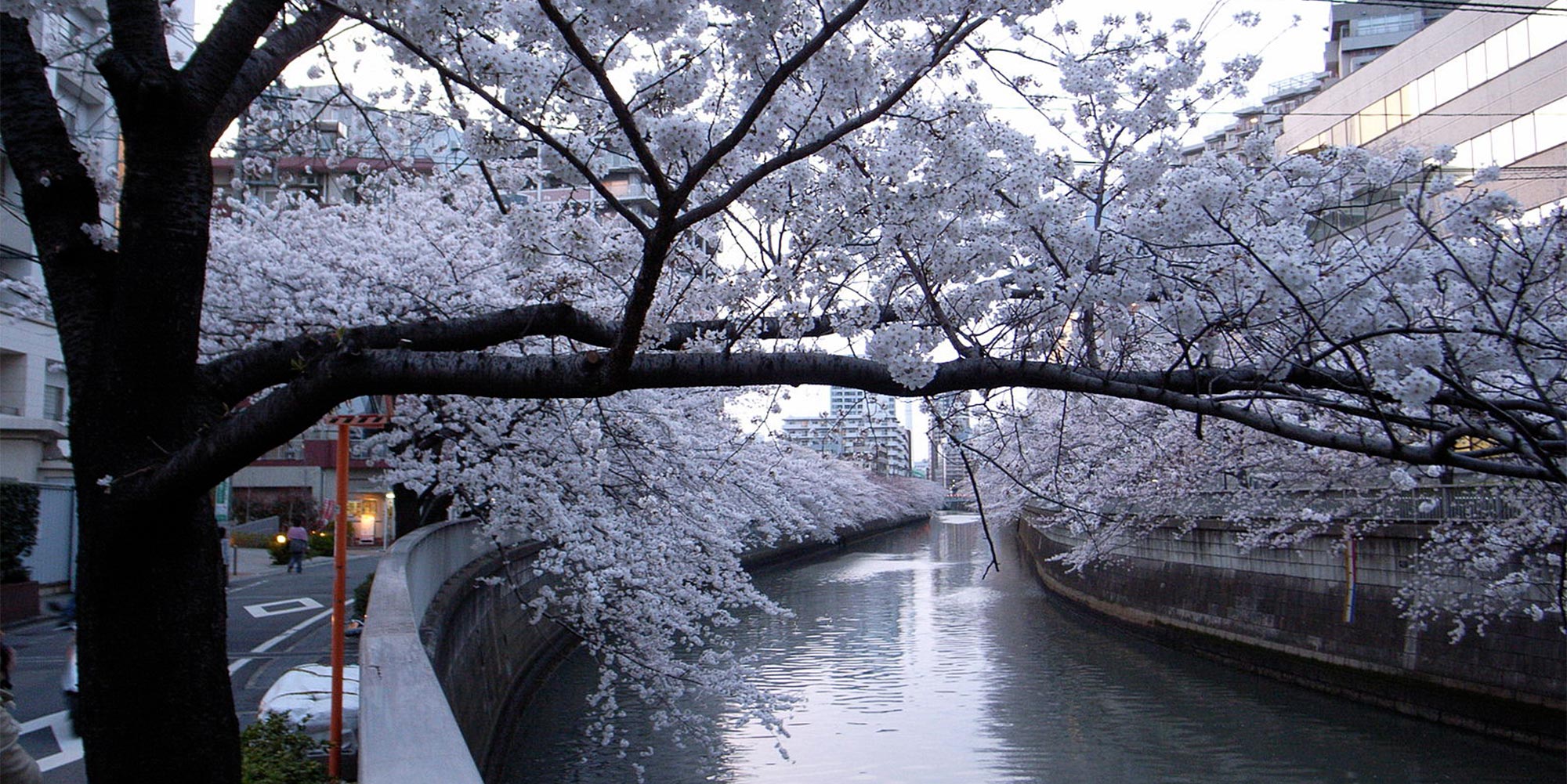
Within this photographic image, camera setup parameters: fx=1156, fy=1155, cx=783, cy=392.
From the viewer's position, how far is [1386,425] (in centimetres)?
421

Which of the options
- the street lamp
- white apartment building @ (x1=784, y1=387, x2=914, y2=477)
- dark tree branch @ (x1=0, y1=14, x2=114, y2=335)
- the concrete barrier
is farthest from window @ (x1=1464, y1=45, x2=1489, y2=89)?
dark tree branch @ (x1=0, y1=14, x2=114, y2=335)

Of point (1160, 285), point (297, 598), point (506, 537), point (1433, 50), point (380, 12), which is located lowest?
point (297, 598)

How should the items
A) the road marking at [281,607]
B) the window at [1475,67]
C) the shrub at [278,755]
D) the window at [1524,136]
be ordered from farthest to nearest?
the window at [1475,67] < the window at [1524,136] < the road marking at [281,607] < the shrub at [278,755]

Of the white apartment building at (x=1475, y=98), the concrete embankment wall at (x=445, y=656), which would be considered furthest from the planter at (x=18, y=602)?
the white apartment building at (x=1475, y=98)

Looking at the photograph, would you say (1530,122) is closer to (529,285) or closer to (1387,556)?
(1387,556)

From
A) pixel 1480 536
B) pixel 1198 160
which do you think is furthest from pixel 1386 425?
pixel 1480 536

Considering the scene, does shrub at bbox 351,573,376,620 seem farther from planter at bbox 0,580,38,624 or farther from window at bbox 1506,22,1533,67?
window at bbox 1506,22,1533,67

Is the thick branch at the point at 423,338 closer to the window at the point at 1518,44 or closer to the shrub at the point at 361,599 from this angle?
the shrub at the point at 361,599

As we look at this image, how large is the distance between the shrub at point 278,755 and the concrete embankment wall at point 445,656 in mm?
649

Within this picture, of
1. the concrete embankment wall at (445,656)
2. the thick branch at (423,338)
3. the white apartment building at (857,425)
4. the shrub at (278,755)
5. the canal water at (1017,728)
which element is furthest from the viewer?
the canal water at (1017,728)

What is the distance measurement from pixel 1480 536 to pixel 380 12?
14.1 meters

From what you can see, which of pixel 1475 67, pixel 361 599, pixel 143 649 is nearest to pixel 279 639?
pixel 361 599

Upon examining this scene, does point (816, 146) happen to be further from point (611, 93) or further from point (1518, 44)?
point (1518, 44)

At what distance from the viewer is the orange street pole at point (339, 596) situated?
5.88 m
